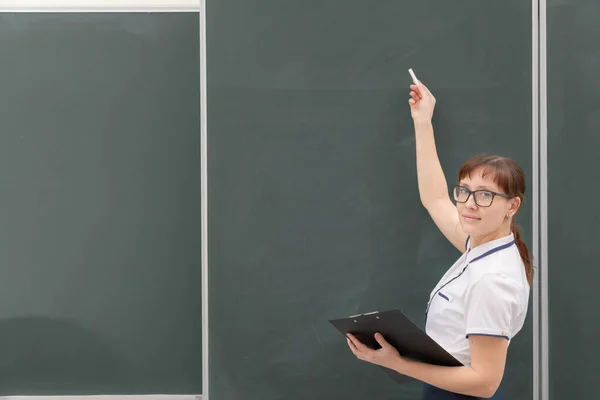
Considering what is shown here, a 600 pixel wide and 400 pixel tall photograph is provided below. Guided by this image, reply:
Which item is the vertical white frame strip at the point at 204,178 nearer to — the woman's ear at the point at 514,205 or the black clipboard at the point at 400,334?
the black clipboard at the point at 400,334

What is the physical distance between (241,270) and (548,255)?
3.28 feet

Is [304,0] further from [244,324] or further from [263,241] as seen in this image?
[244,324]

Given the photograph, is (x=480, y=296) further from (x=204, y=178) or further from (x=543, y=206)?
(x=204, y=178)

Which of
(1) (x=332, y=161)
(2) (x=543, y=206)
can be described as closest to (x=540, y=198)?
(2) (x=543, y=206)

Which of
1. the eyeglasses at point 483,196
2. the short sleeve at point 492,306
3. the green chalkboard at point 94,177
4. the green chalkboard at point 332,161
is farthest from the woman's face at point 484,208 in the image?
the green chalkboard at point 94,177

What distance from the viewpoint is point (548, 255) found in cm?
182

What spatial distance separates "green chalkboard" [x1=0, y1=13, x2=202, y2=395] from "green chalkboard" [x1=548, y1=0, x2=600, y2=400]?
1263 mm

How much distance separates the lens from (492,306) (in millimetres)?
1207

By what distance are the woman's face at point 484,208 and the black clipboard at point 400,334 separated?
0.91 ft

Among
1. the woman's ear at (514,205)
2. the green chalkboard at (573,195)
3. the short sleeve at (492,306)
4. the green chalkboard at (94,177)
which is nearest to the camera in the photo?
the short sleeve at (492,306)

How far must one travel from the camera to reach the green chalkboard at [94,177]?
2.12m

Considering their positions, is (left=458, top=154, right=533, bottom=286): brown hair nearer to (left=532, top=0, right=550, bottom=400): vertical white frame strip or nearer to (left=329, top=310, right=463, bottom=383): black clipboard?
(left=329, top=310, right=463, bottom=383): black clipboard

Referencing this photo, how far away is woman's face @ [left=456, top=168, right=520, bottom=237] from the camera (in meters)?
1.28

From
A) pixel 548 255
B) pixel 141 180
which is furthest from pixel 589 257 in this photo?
pixel 141 180
